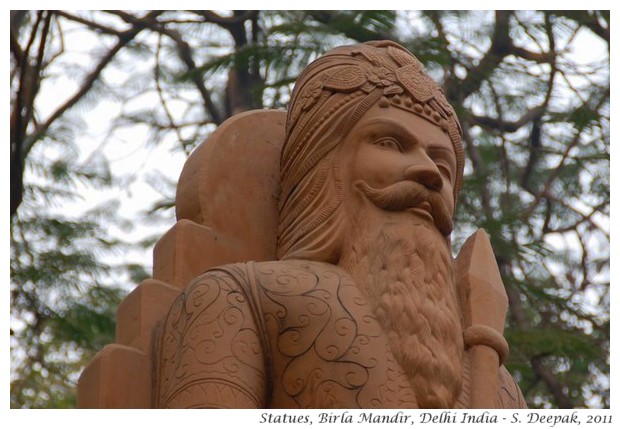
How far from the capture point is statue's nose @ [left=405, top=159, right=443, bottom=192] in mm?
5477

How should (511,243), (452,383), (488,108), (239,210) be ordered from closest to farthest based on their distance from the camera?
(452,383) → (239,210) → (511,243) → (488,108)

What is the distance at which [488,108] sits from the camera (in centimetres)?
1041

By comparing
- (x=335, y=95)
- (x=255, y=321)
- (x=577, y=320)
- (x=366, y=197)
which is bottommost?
(x=577, y=320)

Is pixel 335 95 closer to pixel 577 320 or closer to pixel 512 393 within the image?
pixel 512 393

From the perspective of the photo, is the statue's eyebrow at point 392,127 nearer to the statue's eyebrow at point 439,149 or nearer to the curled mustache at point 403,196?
the statue's eyebrow at point 439,149

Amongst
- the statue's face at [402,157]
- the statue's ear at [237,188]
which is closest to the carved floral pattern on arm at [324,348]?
the statue's face at [402,157]

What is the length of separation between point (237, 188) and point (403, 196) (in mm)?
793

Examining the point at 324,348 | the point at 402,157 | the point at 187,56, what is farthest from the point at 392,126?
the point at 187,56

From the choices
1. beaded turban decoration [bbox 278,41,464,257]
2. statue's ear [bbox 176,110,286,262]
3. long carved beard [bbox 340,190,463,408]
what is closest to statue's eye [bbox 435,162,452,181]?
beaded turban decoration [bbox 278,41,464,257]

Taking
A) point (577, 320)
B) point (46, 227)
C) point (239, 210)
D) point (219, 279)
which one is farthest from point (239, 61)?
point (219, 279)

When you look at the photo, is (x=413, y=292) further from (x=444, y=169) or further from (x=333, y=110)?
(x=333, y=110)

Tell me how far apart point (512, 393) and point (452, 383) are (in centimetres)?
45

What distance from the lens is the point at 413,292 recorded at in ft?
17.4

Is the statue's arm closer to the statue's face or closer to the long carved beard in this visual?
the long carved beard
